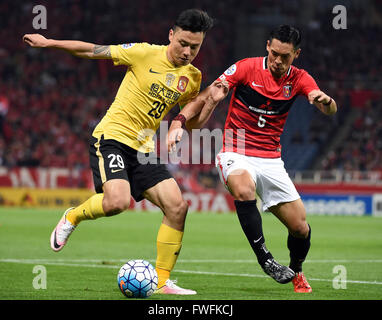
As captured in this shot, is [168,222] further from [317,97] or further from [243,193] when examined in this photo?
[317,97]

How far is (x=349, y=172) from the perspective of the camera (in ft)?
88.6

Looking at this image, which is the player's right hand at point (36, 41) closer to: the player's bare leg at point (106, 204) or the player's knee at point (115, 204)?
the player's bare leg at point (106, 204)

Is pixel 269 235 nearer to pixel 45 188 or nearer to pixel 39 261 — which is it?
pixel 39 261

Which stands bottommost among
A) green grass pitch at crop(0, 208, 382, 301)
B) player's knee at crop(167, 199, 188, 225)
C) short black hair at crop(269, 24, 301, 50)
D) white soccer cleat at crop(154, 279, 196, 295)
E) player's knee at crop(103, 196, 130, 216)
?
Result: green grass pitch at crop(0, 208, 382, 301)

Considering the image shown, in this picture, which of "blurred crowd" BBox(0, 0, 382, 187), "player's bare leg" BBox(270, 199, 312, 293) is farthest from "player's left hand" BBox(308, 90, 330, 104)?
"blurred crowd" BBox(0, 0, 382, 187)

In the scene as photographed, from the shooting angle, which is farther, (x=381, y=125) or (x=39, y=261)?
(x=381, y=125)

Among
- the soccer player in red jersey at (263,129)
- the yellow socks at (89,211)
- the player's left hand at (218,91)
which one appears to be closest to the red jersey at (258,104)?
the soccer player in red jersey at (263,129)

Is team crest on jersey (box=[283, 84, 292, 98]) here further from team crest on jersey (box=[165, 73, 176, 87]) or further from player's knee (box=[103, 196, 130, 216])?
player's knee (box=[103, 196, 130, 216])

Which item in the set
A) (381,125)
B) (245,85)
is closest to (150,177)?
(245,85)

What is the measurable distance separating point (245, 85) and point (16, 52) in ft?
87.3

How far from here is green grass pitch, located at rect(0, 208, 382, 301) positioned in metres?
6.97

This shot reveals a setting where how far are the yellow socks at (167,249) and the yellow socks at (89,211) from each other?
65cm

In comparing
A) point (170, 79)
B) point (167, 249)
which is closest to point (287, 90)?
point (170, 79)

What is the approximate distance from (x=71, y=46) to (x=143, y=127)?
1076 millimetres
